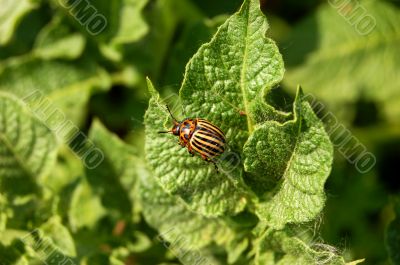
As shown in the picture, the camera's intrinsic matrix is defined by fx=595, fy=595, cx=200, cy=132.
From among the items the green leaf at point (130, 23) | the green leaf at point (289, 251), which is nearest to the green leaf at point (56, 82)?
the green leaf at point (130, 23)

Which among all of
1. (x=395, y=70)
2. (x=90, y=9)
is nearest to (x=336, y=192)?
(x=395, y=70)

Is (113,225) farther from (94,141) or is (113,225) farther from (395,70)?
(395,70)

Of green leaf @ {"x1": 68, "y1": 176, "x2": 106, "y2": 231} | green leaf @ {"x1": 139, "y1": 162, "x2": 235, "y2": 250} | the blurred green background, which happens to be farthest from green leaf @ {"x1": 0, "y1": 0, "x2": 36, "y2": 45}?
green leaf @ {"x1": 139, "y1": 162, "x2": 235, "y2": 250}

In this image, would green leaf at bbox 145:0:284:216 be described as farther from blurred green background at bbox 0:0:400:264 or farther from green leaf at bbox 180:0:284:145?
blurred green background at bbox 0:0:400:264

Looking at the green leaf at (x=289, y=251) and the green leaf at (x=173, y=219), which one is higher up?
the green leaf at (x=173, y=219)

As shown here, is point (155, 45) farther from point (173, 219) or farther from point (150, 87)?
point (150, 87)

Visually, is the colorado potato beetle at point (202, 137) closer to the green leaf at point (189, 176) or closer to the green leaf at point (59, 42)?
the green leaf at point (189, 176)

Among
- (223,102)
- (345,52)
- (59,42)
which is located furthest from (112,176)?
(345,52)
